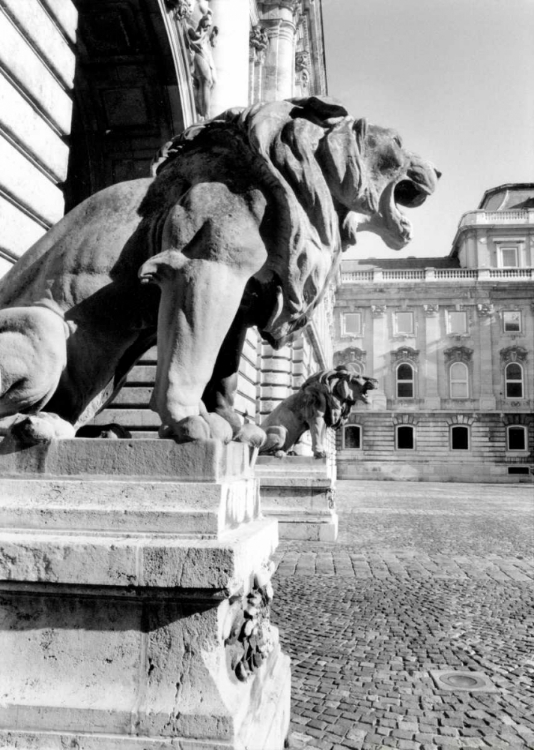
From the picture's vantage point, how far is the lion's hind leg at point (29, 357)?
2053 millimetres

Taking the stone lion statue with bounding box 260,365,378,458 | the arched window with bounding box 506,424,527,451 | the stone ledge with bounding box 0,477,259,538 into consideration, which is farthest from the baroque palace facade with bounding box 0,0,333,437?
the arched window with bounding box 506,424,527,451

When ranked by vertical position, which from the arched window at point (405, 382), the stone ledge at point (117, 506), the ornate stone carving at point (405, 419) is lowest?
the stone ledge at point (117, 506)

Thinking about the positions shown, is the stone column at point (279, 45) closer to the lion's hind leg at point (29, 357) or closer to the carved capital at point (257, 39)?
the carved capital at point (257, 39)

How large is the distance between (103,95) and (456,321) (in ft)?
117

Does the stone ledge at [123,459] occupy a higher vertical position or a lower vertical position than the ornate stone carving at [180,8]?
lower

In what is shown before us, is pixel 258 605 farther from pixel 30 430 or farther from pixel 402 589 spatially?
pixel 402 589

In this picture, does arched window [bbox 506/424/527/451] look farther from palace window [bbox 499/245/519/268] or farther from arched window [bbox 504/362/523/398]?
palace window [bbox 499/245/519/268]

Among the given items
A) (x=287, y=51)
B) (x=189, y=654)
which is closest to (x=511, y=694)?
(x=189, y=654)

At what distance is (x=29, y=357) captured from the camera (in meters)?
2.08

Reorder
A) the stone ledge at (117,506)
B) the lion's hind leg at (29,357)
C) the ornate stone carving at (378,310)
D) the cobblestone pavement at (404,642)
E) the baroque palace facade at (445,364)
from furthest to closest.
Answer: the ornate stone carving at (378,310) → the baroque palace facade at (445,364) → the cobblestone pavement at (404,642) → the lion's hind leg at (29,357) → the stone ledge at (117,506)

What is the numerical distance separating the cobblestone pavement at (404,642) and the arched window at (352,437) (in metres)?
33.1

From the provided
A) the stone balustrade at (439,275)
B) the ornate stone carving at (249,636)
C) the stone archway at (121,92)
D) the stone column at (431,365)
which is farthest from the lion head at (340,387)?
the stone balustrade at (439,275)

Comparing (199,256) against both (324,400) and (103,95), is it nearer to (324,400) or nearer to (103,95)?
(324,400)

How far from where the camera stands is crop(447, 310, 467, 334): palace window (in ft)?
136
